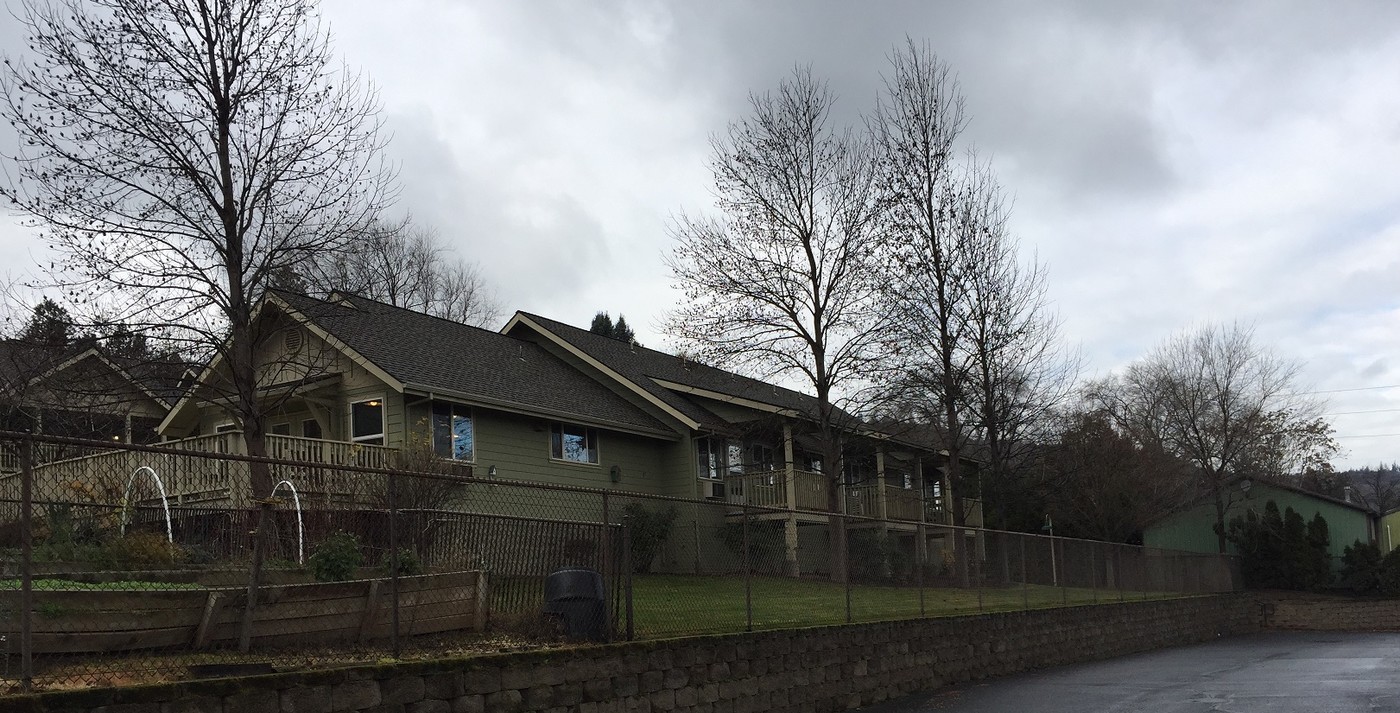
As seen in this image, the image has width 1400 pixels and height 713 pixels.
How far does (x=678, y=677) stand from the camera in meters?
11.6

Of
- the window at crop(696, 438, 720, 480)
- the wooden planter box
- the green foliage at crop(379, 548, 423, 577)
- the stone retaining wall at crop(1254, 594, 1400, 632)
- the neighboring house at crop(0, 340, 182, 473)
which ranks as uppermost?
the neighboring house at crop(0, 340, 182, 473)

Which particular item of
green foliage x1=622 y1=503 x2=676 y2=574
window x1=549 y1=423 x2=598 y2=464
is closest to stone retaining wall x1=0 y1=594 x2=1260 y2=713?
green foliage x1=622 y1=503 x2=676 y2=574

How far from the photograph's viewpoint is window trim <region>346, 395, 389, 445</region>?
75.3 feet

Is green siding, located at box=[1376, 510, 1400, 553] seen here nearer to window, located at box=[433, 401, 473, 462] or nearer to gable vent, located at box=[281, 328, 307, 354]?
window, located at box=[433, 401, 473, 462]

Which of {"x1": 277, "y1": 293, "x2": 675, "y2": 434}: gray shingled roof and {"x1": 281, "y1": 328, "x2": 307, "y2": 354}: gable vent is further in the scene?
{"x1": 281, "y1": 328, "x2": 307, "y2": 354}: gable vent

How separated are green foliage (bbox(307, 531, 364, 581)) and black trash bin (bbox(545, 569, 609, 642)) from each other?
6.19 ft

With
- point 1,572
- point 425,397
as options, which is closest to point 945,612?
point 425,397

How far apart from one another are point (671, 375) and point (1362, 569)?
94.2ft

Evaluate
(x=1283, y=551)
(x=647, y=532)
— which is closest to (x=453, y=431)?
(x=647, y=532)

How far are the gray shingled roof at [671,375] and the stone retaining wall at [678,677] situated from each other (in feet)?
36.3

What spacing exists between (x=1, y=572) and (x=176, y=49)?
33.2ft

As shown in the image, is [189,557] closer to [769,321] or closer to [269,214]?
[269,214]

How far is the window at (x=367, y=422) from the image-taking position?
23.2 meters

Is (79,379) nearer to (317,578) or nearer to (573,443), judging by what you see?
(317,578)
